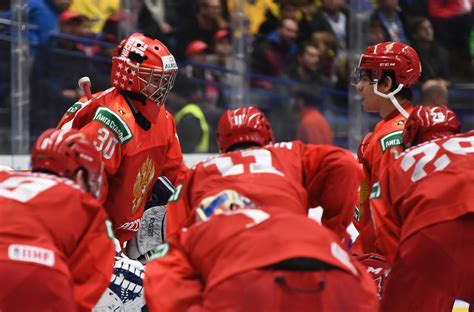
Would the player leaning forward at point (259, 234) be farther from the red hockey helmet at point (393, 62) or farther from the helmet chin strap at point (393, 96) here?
the red hockey helmet at point (393, 62)

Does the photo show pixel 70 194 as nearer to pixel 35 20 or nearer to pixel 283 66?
pixel 35 20

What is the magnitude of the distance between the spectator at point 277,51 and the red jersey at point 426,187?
371 centimetres

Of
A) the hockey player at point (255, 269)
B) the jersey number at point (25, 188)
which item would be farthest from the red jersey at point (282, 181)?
the jersey number at point (25, 188)

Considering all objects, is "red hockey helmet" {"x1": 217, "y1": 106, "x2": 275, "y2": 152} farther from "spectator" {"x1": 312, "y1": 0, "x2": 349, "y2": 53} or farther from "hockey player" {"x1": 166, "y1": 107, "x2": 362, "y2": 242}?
"spectator" {"x1": 312, "y1": 0, "x2": 349, "y2": 53}

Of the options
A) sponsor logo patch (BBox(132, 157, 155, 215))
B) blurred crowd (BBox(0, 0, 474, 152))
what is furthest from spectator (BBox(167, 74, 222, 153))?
sponsor logo patch (BBox(132, 157, 155, 215))

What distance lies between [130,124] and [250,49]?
8.76ft

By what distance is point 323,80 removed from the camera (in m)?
8.65

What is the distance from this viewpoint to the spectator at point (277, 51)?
8477 millimetres

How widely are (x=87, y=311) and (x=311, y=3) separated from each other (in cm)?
447

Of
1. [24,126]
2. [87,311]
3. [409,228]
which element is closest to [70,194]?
[87,311]

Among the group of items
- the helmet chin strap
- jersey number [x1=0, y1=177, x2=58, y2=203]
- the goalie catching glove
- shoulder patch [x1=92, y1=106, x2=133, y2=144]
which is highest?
the helmet chin strap

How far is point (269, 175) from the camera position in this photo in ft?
14.4

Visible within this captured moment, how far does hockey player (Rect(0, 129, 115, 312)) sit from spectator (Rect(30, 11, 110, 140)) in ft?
11.8

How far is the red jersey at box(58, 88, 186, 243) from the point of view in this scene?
5836 mm
